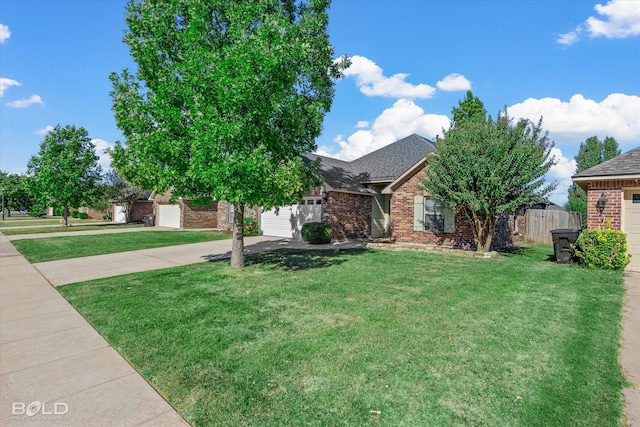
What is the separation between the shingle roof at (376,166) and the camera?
57.4 ft

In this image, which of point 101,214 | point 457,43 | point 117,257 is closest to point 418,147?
point 457,43

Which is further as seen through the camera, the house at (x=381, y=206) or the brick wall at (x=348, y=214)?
the brick wall at (x=348, y=214)

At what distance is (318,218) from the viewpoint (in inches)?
670

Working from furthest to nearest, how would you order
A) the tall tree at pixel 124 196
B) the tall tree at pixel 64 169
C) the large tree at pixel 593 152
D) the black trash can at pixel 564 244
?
the tall tree at pixel 124 196, the large tree at pixel 593 152, the tall tree at pixel 64 169, the black trash can at pixel 564 244

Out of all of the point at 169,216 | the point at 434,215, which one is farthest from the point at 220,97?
the point at 169,216

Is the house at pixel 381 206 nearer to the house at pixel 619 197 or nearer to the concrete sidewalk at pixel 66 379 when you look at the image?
the house at pixel 619 197

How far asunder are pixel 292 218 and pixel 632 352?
15.3 m

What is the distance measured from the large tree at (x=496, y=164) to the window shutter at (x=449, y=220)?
7.41ft

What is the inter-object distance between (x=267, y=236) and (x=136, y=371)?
51.3 ft

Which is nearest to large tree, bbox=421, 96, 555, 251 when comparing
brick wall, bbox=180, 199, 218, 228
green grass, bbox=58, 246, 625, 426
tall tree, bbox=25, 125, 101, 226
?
green grass, bbox=58, 246, 625, 426

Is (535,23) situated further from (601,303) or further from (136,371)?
(136,371)

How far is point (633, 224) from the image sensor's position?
30.5 ft

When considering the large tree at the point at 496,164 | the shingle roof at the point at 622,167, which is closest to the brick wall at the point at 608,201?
the shingle roof at the point at 622,167

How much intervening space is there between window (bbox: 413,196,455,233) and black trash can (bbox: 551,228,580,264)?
405 centimetres
